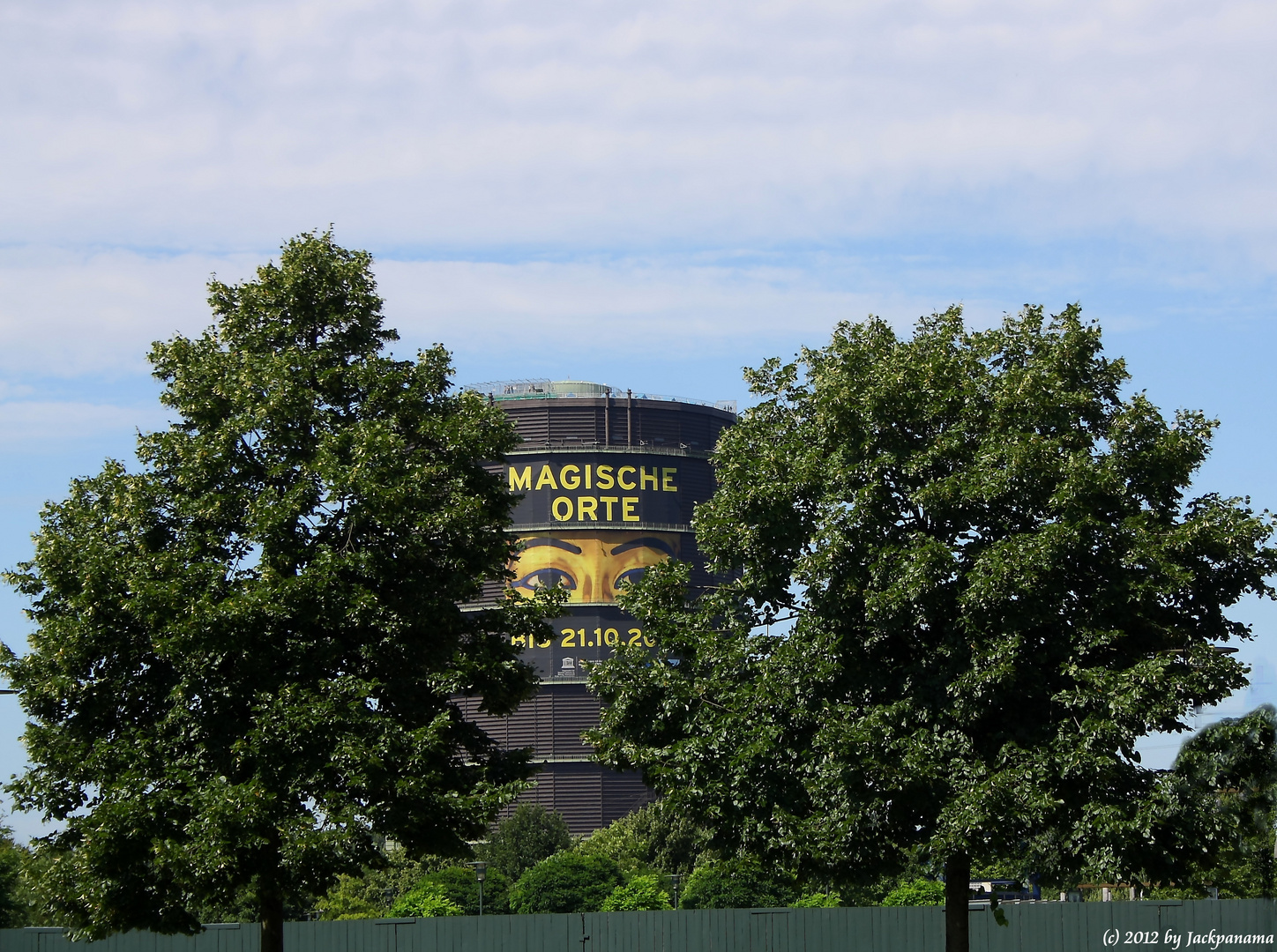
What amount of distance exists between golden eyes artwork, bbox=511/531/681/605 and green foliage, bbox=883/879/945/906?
4875cm

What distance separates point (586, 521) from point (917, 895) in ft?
179

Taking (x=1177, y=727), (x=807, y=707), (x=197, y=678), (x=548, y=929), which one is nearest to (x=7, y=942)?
(x=548, y=929)

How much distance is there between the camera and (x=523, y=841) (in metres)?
88.2

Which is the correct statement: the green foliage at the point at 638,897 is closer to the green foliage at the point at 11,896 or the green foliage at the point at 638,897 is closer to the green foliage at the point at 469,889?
the green foliage at the point at 469,889

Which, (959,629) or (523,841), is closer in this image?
(959,629)

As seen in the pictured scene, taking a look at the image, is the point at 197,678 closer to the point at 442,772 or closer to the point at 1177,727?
the point at 442,772

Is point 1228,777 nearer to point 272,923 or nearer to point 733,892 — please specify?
point 272,923

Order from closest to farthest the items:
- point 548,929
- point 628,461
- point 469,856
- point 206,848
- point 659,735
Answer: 1. point 206,848
2. point 469,856
3. point 659,735
4. point 548,929
5. point 628,461

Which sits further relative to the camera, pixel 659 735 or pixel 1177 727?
pixel 659 735

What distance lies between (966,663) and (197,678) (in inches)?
536

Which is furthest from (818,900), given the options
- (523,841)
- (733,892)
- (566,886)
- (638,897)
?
(523,841)

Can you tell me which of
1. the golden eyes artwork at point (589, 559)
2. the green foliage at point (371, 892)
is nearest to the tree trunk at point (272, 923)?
the green foliage at point (371, 892)

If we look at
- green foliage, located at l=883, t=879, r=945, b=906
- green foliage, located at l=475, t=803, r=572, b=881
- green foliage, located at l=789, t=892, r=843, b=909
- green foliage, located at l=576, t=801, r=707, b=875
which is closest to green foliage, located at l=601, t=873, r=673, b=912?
green foliage, located at l=789, t=892, r=843, b=909

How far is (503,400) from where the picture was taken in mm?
115250
